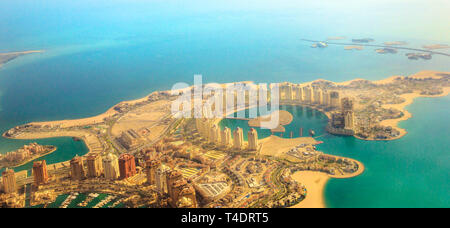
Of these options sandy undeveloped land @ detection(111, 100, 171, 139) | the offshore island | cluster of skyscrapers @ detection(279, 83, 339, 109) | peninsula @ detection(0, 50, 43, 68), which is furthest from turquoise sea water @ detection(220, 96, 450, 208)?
peninsula @ detection(0, 50, 43, 68)

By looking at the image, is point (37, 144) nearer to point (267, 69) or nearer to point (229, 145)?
point (229, 145)

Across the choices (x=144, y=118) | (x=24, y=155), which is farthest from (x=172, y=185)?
(x=144, y=118)

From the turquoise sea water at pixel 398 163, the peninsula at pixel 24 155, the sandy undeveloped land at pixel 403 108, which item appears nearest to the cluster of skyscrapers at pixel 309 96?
the turquoise sea water at pixel 398 163

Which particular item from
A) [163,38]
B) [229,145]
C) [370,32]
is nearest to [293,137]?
[229,145]

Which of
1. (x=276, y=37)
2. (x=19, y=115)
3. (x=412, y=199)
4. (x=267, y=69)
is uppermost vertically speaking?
(x=276, y=37)

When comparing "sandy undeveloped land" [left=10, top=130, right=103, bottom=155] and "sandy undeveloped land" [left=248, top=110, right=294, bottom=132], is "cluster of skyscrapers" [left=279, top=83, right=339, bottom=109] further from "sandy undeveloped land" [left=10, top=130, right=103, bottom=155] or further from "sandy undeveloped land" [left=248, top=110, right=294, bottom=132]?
"sandy undeveloped land" [left=10, top=130, right=103, bottom=155]

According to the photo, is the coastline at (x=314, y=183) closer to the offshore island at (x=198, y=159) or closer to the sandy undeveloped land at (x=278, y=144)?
the offshore island at (x=198, y=159)
